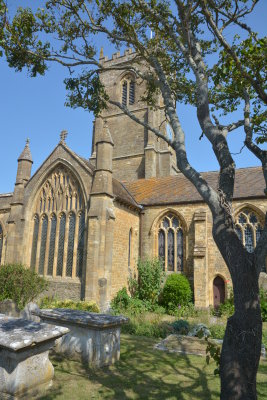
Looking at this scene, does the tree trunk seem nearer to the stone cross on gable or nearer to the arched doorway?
the arched doorway

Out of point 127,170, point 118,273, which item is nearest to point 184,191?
point 118,273

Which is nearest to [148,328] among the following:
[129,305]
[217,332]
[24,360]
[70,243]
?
[217,332]

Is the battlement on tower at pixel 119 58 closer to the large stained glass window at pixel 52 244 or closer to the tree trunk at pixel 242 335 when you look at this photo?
the large stained glass window at pixel 52 244

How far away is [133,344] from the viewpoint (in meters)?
9.38

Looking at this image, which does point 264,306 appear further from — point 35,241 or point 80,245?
point 35,241

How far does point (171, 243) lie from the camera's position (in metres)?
18.6

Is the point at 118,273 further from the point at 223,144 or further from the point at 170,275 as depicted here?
the point at 223,144

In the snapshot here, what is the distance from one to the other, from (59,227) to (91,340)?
11.2m

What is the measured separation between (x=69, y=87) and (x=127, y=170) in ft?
60.1

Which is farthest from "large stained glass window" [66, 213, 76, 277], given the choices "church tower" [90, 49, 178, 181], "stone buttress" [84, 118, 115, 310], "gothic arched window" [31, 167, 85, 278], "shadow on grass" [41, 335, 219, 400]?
"church tower" [90, 49, 178, 181]

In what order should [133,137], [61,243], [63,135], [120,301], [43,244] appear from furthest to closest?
[133,137] → [63,135] → [43,244] → [61,243] → [120,301]

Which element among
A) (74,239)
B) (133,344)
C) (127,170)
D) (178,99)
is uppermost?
(127,170)

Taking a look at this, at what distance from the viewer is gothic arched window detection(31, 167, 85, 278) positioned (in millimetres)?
16750

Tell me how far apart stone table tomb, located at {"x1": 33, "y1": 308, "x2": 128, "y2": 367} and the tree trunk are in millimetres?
3668
